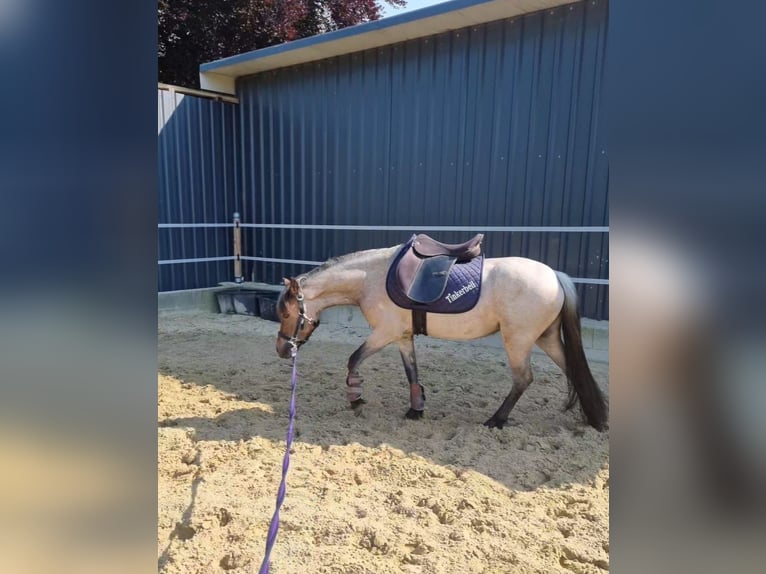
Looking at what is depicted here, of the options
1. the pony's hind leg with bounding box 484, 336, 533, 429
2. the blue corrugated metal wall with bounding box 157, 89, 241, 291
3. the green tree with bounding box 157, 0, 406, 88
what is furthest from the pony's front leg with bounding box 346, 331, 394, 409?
the green tree with bounding box 157, 0, 406, 88

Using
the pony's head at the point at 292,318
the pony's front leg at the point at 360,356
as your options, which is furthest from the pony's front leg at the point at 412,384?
the pony's head at the point at 292,318

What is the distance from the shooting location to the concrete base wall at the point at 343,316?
5102 mm

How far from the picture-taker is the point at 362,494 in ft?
8.24

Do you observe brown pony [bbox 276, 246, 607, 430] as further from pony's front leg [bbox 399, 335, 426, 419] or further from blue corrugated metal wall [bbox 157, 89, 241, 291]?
blue corrugated metal wall [bbox 157, 89, 241, 291]

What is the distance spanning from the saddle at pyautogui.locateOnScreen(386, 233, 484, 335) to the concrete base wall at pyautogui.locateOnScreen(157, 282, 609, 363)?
237 centimetres

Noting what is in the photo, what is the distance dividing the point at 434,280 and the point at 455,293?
160 mm

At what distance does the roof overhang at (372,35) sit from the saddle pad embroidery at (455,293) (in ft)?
11.5

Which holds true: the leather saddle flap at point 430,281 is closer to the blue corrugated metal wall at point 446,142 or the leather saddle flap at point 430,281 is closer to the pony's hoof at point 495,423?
the pony's hoof at point 495,423

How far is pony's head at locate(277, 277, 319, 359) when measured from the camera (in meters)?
3.41

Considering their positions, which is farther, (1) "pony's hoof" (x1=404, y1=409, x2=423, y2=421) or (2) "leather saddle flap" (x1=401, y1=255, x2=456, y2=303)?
(1) "pony's hoof" (x1=404, y1=409, x2=423, y2=421)

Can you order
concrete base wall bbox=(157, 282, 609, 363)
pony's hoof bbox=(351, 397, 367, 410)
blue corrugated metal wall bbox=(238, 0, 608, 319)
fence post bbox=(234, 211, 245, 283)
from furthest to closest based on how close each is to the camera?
fence post bbox=(234, 211, 245, 283) < blue corrugated metal wall bbox=(238, 0, 608, 319) < concrete base wall bbox=(157, 282, 609, 363) < pony's hoof bbox=(351, 397, 367, 410)

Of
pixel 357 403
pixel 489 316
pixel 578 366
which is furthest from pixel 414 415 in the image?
pixel 578 366

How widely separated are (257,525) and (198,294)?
608 centimetres
